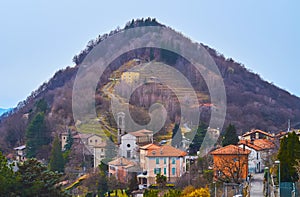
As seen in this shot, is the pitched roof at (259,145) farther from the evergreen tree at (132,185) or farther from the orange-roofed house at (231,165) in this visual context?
the evergreen tree at (132,185)

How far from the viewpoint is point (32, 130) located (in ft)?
110

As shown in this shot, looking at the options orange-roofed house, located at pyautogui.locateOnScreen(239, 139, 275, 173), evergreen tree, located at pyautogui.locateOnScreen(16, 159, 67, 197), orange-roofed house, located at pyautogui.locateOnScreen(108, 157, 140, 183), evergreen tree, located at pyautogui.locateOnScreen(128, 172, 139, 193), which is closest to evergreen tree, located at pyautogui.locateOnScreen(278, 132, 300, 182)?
evergreen tree, located at pyautogui.locateOnScreen(16, 159, 67, 197)

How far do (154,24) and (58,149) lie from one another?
50.0m

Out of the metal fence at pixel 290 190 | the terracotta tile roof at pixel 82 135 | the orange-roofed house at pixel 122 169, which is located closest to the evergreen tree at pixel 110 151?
the orange-roofed house at pixel 122 169

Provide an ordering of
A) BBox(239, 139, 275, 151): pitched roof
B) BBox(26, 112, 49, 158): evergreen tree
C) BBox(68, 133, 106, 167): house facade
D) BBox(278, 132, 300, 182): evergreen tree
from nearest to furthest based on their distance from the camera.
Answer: BBox(278, 132, 300, 182): evergreen tree
BBox(239, 139, 275, 151): pitched roof
BBox(68, 133, 106, 167): house facade
BBox(26, 112, 49, 158): evergreen tree

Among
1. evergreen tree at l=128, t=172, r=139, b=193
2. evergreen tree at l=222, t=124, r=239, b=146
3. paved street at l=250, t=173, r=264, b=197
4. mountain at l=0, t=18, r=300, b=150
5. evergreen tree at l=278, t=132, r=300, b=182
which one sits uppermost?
mountain at l=0, t=18, r=300, b=150

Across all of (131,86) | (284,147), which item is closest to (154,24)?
(131,86)

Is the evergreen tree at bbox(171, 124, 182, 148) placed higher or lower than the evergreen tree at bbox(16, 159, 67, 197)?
higher

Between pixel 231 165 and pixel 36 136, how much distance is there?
17510mm

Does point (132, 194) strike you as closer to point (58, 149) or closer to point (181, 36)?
point (58, 149)

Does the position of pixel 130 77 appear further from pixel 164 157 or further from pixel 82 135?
pixel 164 157

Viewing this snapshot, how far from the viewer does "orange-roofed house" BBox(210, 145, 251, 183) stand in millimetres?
16391

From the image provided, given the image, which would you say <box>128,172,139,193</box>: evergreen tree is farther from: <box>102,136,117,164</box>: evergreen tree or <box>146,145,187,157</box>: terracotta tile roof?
<box>102,136,117,164</box>: evergreen tree

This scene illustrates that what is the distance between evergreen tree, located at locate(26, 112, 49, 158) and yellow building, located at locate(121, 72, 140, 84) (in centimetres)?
1390
